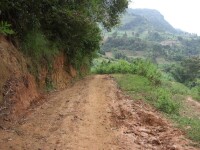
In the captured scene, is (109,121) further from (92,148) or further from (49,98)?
(49,98)

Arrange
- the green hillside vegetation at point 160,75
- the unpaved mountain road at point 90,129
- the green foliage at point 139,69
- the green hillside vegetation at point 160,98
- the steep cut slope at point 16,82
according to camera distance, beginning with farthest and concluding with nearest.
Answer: the green foliage at point 139,69 < the green hillside vegetation at point 160,75 < the green hillside vegetation at point 160,98 < the steep cut slope at point 16,82 < the unpaved mountain road at point 90,129

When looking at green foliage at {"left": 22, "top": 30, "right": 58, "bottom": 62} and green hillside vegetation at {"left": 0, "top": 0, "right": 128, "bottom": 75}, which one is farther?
green foliage at {"left": 22, "top": 30, "right": 58, "bottom": 62}

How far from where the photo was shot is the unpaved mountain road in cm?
767

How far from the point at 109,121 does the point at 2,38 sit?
15.4 feet

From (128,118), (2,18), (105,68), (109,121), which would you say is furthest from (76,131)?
(105,68)

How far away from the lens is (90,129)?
8961mm

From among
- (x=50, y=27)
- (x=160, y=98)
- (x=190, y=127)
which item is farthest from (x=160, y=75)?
(x=190, y=127)

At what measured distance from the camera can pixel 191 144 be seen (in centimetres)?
859

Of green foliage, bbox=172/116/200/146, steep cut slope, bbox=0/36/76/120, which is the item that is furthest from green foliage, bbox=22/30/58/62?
green foliage, bbox=172/116/200/146

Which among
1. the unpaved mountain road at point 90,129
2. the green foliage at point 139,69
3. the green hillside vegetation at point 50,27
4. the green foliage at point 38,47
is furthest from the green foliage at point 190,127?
the green foliage at point 139,69

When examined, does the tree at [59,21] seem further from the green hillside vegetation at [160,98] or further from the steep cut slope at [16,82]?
the green hillside vegetation at [160,98]

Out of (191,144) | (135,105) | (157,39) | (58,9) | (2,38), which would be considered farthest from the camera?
(157,39)

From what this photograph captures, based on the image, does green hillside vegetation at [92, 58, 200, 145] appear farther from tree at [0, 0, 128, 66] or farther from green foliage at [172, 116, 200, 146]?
tree at [0, 0, 128, 66]

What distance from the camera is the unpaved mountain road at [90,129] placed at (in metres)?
7.67
